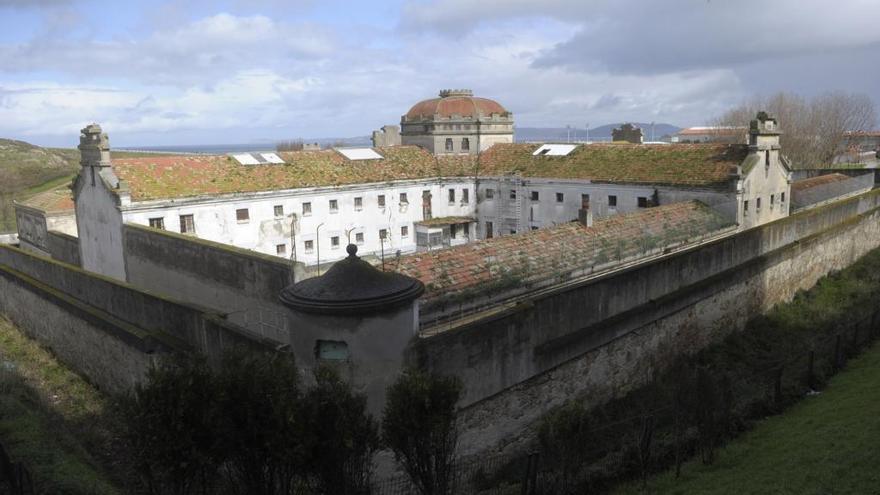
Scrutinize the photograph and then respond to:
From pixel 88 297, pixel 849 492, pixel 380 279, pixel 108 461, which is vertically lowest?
pixel 108 461

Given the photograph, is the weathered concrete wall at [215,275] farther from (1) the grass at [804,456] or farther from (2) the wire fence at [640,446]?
(1) the grass at [804,456]

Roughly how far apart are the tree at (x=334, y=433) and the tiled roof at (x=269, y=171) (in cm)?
2482

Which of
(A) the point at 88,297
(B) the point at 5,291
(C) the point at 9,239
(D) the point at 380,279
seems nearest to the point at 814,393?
(D) the point at 380,279

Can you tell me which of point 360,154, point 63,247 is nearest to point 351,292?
point 63,247

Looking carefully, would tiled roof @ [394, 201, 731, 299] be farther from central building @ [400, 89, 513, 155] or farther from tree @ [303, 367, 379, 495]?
central building @ [400, 89, 513, 155]

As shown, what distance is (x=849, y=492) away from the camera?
10.8 metres

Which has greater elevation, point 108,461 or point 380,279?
point 380,279

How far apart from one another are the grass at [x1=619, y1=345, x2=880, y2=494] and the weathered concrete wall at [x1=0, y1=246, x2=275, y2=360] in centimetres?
938

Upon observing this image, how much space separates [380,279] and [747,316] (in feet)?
58.3

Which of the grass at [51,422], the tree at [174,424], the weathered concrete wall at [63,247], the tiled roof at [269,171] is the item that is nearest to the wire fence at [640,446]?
the tree at [174,424]

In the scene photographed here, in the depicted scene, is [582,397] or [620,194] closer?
[582,397]

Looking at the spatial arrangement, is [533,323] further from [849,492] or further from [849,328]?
[849,328]

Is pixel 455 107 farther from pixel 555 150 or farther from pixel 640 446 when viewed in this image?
pixel 640 446

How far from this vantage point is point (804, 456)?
41.9 ft
